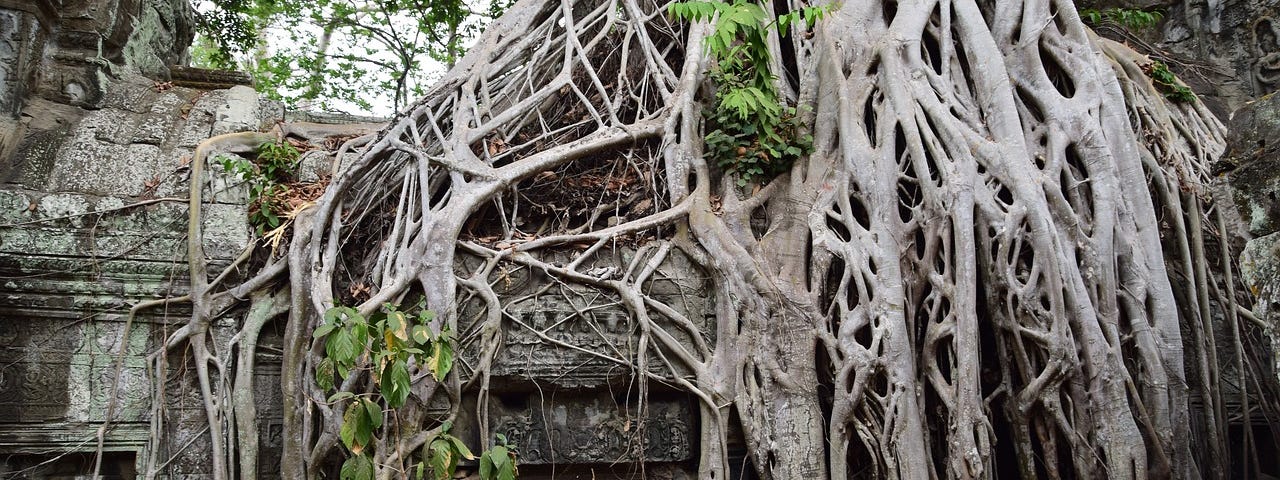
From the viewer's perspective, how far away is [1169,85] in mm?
4953

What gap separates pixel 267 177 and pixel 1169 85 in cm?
475

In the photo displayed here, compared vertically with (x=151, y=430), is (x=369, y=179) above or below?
above

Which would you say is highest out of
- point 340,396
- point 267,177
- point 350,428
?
point 267,177

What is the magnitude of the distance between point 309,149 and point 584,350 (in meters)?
1.80

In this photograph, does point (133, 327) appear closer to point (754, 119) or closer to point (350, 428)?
point (350, 428)

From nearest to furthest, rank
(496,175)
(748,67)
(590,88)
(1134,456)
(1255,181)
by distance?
(1255,181)
(1134,456)
(496,175)
(748,67)
(590,88)

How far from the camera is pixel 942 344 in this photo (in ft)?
11.7

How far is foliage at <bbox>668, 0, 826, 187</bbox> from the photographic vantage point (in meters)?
4.04

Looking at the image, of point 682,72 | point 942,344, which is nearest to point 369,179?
point 682,72

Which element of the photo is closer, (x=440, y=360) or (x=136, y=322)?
(x=440, y=360)

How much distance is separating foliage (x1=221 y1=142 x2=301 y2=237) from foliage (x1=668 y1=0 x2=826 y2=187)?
6.42 ft

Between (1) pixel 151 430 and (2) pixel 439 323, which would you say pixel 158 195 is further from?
(2) pixel 439 323

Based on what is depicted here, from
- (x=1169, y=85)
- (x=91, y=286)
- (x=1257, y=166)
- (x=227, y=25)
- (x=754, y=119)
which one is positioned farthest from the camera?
(x=227, y=25)

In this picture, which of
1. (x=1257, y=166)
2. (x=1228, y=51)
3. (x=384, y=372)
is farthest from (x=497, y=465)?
(x=1228, y=51)
